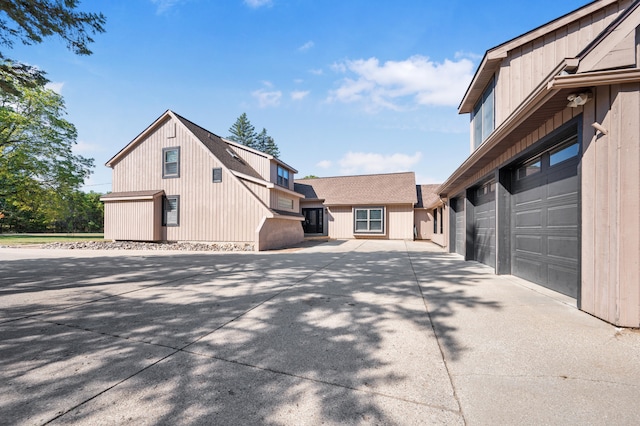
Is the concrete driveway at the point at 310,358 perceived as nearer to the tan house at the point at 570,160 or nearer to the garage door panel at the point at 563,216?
the tan house at the point at 570,160

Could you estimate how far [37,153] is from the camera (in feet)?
69.4

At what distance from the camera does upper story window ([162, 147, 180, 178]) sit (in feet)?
50.7

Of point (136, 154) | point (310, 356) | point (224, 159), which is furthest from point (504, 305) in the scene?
point (136, 154)

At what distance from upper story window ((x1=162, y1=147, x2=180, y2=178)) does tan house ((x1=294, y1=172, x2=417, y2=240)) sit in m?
9.67

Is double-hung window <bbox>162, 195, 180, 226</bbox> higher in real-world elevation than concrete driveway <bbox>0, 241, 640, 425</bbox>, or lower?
higher

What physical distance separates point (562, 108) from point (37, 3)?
1130cm

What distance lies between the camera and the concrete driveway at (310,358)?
1.84m

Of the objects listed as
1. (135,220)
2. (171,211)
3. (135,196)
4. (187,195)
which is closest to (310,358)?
(187,195)

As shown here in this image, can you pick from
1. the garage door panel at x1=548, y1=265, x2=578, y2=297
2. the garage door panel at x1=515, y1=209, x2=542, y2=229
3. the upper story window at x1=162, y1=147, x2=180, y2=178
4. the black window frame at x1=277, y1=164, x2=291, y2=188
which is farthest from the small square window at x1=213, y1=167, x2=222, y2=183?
the garage door panel at x1=548, y1=265, x2=578, y2=297

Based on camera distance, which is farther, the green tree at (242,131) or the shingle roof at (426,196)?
the green tree at (242,131)

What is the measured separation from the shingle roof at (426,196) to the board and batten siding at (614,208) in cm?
1668

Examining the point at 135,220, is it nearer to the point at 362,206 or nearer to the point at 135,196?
the point at 135,196

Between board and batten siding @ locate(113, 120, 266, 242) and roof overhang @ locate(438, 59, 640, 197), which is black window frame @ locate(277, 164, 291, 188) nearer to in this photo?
board and batten siding @ locate(113, 120, 266, 242)

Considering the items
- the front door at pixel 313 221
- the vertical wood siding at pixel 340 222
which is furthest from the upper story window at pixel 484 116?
the front door at pixel 313 221
